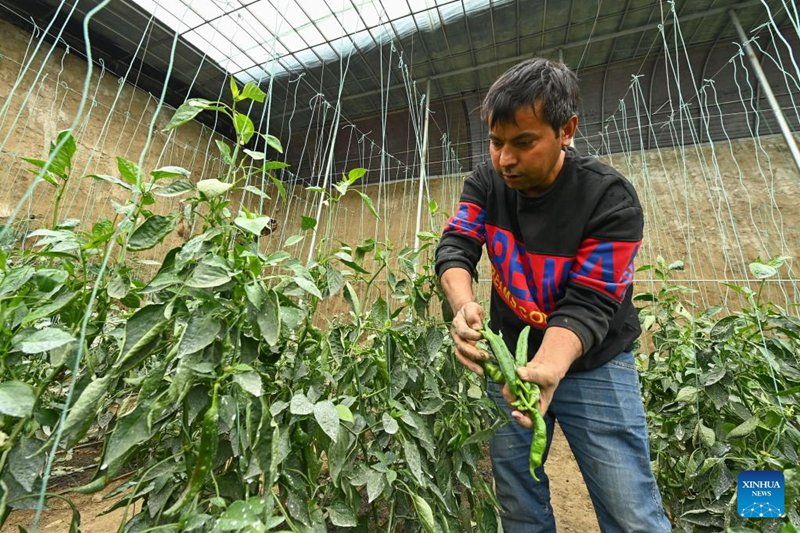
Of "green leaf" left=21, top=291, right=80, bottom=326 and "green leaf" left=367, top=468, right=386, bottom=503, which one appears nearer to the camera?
"green leaf" left=21, top=291, right=80, bottom=326

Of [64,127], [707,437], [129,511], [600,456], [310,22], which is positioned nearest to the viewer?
[600,456]

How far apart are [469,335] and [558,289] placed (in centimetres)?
28

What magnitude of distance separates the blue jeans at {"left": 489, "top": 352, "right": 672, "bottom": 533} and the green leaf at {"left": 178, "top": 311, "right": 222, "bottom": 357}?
2.26 feet

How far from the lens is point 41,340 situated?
0.44 meters

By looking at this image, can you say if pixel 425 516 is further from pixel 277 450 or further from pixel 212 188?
pixel 212 188

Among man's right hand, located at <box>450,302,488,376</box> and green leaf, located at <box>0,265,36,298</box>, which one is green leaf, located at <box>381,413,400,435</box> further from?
green leaf, located at <box>0,265,36,298</box>

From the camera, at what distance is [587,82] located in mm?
4074

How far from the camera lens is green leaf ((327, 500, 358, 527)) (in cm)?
59

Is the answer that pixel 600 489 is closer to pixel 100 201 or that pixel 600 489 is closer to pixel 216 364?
pixel 216 364

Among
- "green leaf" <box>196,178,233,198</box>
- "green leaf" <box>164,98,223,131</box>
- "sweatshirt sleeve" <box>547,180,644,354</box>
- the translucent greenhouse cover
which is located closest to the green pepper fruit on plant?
"sweatshirt sleeve" <box>547,180,644,354</box>

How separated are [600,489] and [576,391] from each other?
200 mm

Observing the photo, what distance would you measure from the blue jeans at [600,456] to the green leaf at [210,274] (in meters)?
0.71

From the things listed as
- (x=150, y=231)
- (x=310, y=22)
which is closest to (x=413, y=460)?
(x=150, y=231)

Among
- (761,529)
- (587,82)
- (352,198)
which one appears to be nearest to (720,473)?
(761,529)
